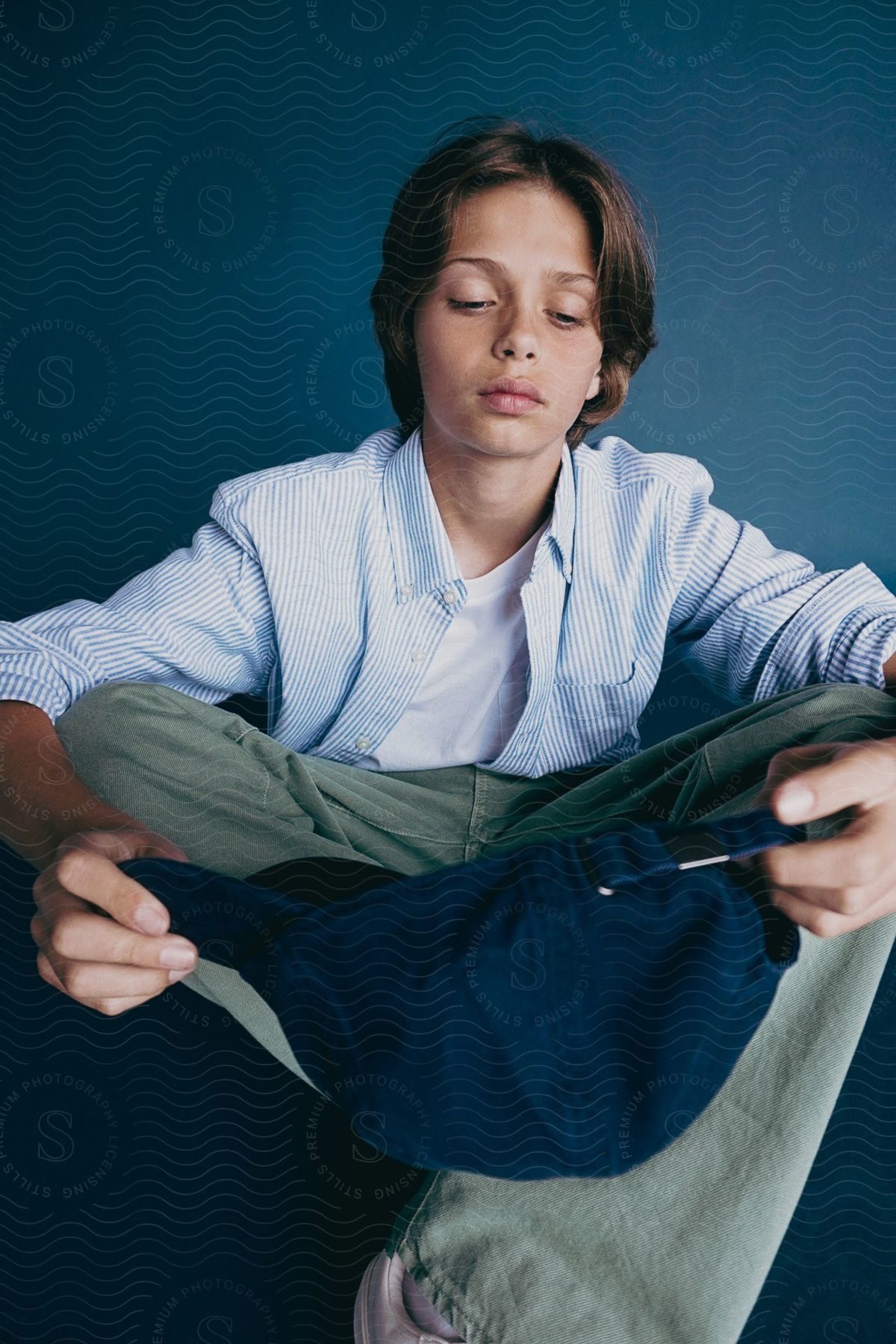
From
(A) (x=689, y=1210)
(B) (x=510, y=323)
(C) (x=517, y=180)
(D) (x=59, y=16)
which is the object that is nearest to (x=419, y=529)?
(B) (x=510, y=323)

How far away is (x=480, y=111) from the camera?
39.3 inches

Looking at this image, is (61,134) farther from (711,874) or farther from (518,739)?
(711,874)

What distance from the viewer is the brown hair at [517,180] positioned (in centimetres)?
82

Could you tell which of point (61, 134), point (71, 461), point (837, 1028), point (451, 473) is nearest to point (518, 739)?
point (451, 473)

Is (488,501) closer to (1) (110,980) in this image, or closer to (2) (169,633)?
(2) (169,633)

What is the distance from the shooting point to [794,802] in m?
0.53

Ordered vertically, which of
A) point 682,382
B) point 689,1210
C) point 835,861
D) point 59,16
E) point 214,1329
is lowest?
point 214,1329

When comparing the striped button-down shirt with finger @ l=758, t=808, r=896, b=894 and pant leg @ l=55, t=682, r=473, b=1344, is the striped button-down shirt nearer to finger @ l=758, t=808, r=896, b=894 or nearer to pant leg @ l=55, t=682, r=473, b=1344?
pant leg @ l=55, t=682, r=473, b=1344

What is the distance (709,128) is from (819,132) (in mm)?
103

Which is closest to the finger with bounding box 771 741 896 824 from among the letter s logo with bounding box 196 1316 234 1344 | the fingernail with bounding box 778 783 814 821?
the fingernail with bounding box 778 783 814 821

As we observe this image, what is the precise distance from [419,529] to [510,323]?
0.17 meters

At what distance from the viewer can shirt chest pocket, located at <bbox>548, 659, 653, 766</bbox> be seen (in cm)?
84

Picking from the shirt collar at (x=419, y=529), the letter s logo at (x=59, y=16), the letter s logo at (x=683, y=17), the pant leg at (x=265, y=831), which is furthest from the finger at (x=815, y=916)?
the letter s logo at (x=59, y=16)

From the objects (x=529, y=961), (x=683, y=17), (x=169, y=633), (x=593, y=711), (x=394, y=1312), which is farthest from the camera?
(x=683, y=17)
